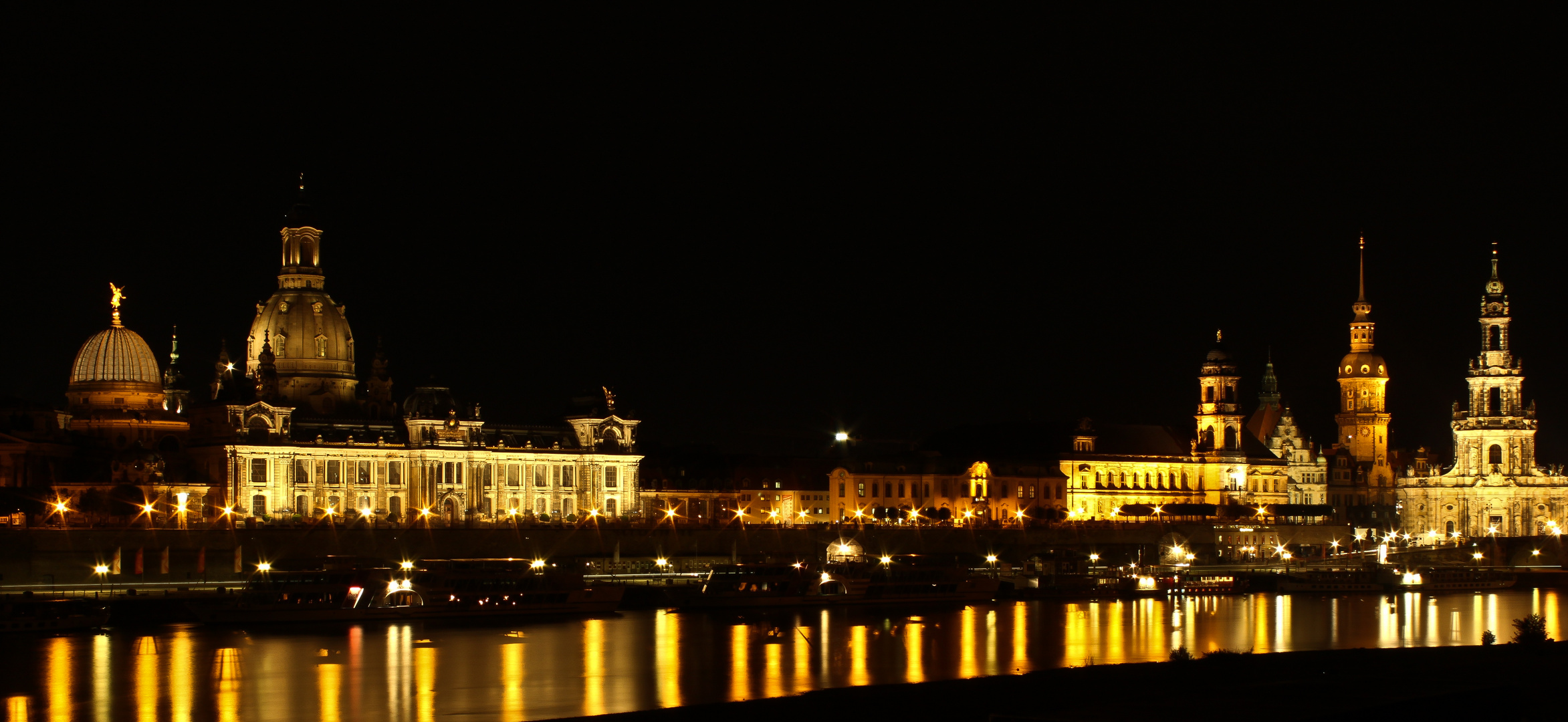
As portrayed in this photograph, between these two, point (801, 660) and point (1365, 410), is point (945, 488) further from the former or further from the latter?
point (801, 660)

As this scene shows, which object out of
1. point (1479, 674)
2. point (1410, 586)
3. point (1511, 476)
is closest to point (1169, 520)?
point (1511, 476)

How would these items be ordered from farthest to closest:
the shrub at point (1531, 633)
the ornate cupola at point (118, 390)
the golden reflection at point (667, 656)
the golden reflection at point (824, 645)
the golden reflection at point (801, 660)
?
the ornate cupola at point (118, 390) < the golden reflection at point (824, 645) < the golden reflection at point (801, 660) < the golden reflection at point (667, 656) < the shrub at point (1531, 633)

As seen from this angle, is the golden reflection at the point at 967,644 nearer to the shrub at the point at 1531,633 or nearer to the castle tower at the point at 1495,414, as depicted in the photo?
the shrub at the point at 1531,633

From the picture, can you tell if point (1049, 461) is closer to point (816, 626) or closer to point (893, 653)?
point (816, 626)

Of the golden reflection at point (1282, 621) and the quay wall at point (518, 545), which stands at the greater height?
the quay wall at point (518, 545)

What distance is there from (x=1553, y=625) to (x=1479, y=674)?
145ft

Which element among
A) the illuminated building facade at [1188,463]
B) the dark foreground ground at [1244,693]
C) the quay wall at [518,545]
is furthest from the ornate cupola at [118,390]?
the dark foreground ground at [1244,693]

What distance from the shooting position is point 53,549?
8644 cm

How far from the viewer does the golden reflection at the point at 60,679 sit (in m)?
48.5

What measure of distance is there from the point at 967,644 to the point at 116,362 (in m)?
65.1

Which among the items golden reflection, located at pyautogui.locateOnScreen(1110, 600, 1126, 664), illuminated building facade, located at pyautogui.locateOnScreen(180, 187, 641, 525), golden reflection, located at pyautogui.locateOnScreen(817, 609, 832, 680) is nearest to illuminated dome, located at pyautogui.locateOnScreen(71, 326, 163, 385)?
illuminated building facade, located at pyautogui.locateOnScreen(180, 187, 641, 525)

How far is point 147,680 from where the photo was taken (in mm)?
55281

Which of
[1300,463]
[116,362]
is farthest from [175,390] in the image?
[1300,463]

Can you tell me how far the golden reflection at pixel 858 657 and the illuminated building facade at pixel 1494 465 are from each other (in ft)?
277
